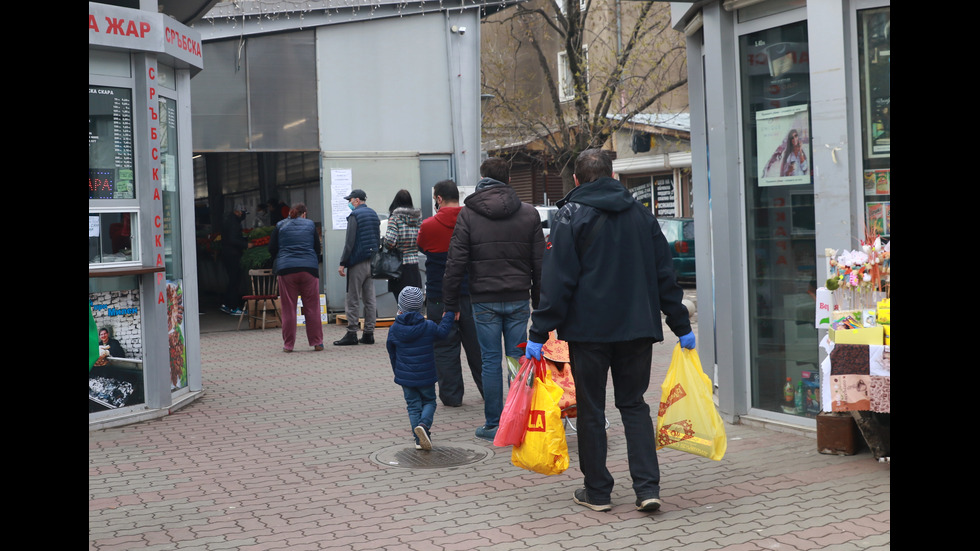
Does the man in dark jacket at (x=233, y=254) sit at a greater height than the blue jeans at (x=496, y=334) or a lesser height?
greater

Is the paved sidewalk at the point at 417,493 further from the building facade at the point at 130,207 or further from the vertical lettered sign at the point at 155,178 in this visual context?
the vertical lettered sign at the point at 155,178

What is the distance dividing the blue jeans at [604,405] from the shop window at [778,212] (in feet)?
6.65

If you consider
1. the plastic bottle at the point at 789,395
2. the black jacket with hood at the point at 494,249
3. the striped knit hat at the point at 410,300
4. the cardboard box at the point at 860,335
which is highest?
the black jacket with hood at the point at 494,249

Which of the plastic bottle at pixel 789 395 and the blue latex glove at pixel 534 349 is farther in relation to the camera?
the plastic bottle at pixel 789 395

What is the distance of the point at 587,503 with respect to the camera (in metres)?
5.20

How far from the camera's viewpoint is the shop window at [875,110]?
6059 millimetres

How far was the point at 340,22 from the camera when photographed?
50.5 feet

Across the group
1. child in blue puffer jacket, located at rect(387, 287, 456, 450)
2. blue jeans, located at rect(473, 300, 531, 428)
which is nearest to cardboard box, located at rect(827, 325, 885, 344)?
blue jeans, located at rect(473, 300, 531, 428)

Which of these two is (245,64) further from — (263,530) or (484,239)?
(263,530)

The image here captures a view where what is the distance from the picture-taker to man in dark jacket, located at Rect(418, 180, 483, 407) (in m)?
8.01

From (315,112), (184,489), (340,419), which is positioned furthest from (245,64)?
(184,489)

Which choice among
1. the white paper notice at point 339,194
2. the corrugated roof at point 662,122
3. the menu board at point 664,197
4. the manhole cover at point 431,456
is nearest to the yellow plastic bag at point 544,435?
the manhole cover at point 431,456

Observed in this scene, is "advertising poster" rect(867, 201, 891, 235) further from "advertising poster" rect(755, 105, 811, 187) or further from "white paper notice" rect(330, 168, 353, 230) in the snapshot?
"white paper notice" rect(330, 168, 353, 230)

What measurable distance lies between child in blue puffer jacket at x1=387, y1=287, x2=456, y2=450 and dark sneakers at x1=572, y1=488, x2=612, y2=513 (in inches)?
58.0
